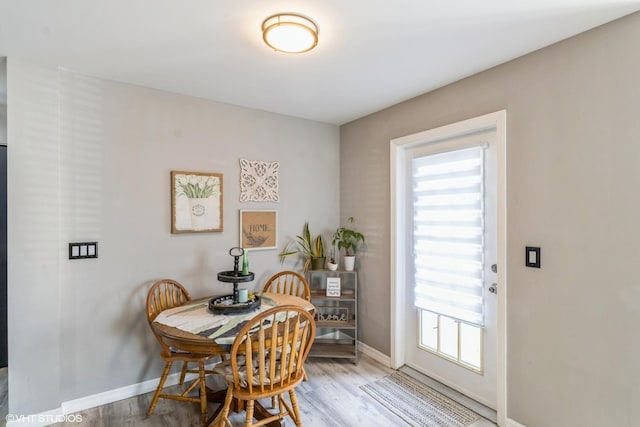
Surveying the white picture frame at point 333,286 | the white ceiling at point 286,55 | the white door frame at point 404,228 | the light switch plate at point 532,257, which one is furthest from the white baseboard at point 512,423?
the white ceiling at point 286,55

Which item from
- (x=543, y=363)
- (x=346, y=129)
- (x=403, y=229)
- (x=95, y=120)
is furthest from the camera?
(x=346, y=129)

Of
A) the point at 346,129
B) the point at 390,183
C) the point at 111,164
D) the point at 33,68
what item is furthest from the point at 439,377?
the point at 33,68

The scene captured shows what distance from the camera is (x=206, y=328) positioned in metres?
2.01

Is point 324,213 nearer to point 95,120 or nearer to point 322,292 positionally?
point 322,292

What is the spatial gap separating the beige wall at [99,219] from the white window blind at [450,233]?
1522 millimetres

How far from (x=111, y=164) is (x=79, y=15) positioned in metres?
1.11

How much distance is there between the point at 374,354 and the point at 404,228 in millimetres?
1320

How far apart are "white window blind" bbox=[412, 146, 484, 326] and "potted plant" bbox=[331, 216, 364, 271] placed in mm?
655

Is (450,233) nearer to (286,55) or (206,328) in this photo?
(286,55)

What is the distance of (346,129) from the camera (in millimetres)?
3658

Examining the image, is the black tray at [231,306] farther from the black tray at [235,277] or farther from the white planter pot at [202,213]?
the white planter pot at [202,213]

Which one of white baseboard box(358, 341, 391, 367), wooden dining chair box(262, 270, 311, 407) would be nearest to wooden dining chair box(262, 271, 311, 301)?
wooden dining chair box(262, 270, 311, 407)

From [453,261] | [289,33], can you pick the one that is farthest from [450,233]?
[289,33]

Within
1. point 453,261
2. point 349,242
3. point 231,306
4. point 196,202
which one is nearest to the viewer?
point 231,306
